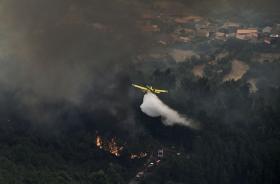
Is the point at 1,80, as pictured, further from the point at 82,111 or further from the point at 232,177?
the point at 232,177

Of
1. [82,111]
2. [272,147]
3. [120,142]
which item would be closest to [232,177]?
[272,147]

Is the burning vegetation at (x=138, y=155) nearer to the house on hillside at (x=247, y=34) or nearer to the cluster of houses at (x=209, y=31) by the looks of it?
the cluster of houses at (x=209, y=31)

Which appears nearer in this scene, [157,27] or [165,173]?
[165,173]

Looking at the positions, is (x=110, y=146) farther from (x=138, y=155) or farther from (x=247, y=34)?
(x=247, y=34)

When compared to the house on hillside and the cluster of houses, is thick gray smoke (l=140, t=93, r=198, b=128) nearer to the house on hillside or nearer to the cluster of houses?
the cluster of houses

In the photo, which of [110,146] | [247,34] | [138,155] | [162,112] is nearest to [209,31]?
[247,34]
